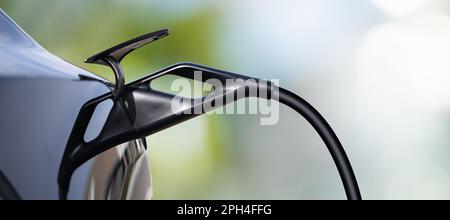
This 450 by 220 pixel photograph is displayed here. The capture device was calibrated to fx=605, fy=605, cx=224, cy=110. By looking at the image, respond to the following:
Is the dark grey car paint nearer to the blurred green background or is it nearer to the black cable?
the black cable

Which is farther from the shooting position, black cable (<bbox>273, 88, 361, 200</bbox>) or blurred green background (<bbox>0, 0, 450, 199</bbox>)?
blurred green background (<bbox>0, 0, 450, 199</bbox>)

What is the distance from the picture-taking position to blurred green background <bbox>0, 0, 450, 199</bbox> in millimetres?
657

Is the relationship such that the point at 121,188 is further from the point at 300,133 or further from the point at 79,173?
the point at 300,133

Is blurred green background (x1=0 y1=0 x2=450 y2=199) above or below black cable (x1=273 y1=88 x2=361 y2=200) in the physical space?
above

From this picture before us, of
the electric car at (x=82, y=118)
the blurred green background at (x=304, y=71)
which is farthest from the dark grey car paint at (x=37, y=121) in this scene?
the blurred green background at (x=304, y=71)

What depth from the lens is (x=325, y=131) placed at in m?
0.34

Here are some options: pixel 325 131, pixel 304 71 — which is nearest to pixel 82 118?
pixel 325 131

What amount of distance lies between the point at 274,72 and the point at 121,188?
411 mm

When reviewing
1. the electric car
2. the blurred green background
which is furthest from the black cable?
the blurred green background

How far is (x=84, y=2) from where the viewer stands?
702 mm

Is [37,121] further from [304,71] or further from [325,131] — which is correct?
[304,71]

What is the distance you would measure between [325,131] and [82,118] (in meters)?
0.14
